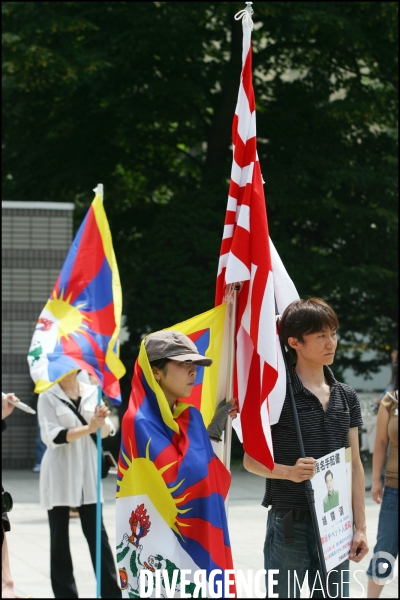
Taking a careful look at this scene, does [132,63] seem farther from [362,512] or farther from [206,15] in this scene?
[362,512]

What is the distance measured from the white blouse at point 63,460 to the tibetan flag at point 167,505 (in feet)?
9.87

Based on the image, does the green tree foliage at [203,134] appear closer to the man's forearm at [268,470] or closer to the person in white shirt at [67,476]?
the person in white shirt at [67,476]

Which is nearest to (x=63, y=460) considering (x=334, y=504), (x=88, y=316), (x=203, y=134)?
(x=88, y=316)

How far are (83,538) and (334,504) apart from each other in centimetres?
580

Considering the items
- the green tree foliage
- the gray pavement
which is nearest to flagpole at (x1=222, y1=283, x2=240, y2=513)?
the gray pavement

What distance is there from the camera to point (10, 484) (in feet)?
44.3

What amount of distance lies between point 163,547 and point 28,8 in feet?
47.8

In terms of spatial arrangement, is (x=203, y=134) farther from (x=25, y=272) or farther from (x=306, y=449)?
(x=306, y=449)

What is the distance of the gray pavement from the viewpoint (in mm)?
7438

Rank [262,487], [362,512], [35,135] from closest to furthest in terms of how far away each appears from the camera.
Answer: [362,512]
[262,487]
[35,135]

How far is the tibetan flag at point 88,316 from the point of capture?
297 inches

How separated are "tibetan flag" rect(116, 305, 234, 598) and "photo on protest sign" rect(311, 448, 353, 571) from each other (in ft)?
1.54

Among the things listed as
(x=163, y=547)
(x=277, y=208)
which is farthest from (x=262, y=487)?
(x=163, y=547)

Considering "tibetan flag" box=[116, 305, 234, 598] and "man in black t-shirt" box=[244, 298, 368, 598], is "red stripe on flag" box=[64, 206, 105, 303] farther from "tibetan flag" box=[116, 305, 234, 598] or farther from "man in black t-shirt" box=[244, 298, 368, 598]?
"tibetan flag" box=[116, 305, 234, 598]
